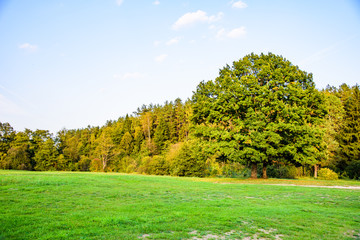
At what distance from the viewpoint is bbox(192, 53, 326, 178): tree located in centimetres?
2347

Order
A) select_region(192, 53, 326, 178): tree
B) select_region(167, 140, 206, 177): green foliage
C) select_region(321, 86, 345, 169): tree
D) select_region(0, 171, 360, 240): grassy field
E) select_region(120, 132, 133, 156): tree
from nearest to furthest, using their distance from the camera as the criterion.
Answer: select_region(0, 171, 360, 240): grassy field < select_region(192, 53, 326, 178): tree < select_region(321, 86, 345, 169): tree < select_region(167, 140, 206, 177): green foliage < select_region(120, 132, 133, 156): tree

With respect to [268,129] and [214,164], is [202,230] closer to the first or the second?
[268,129]

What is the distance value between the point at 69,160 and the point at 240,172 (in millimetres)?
51627

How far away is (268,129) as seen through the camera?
23.7m

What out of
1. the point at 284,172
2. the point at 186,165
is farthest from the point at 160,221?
the point at 186,165

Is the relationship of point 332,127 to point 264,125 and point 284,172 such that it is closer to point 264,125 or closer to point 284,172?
point 284,172

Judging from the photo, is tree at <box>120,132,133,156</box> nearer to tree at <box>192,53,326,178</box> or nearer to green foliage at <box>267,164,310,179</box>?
green foliage at <box>267,164,310,179</box>

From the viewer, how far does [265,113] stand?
2505 centimetres

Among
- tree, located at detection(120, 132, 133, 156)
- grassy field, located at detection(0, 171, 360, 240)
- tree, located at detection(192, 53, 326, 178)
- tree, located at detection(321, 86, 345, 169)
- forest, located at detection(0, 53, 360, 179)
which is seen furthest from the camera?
tree, located at detection(120, 132, 133, 156)

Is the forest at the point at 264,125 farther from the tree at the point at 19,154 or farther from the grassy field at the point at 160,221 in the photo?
the tree at the point at 19,154

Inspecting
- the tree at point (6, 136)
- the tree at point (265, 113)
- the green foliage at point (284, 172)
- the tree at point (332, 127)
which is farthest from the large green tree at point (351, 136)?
the tree at point (6, 136)

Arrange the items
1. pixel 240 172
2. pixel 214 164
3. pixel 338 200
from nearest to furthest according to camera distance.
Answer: pixel 338 200 < pixel 240 172 < pixel 214 164

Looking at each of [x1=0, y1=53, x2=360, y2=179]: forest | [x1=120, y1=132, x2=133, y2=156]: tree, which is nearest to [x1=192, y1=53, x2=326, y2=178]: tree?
[x1=0, y1=53, x2=360, y2=179]: forest

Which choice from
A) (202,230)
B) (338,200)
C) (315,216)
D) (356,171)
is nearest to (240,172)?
(356,171)
